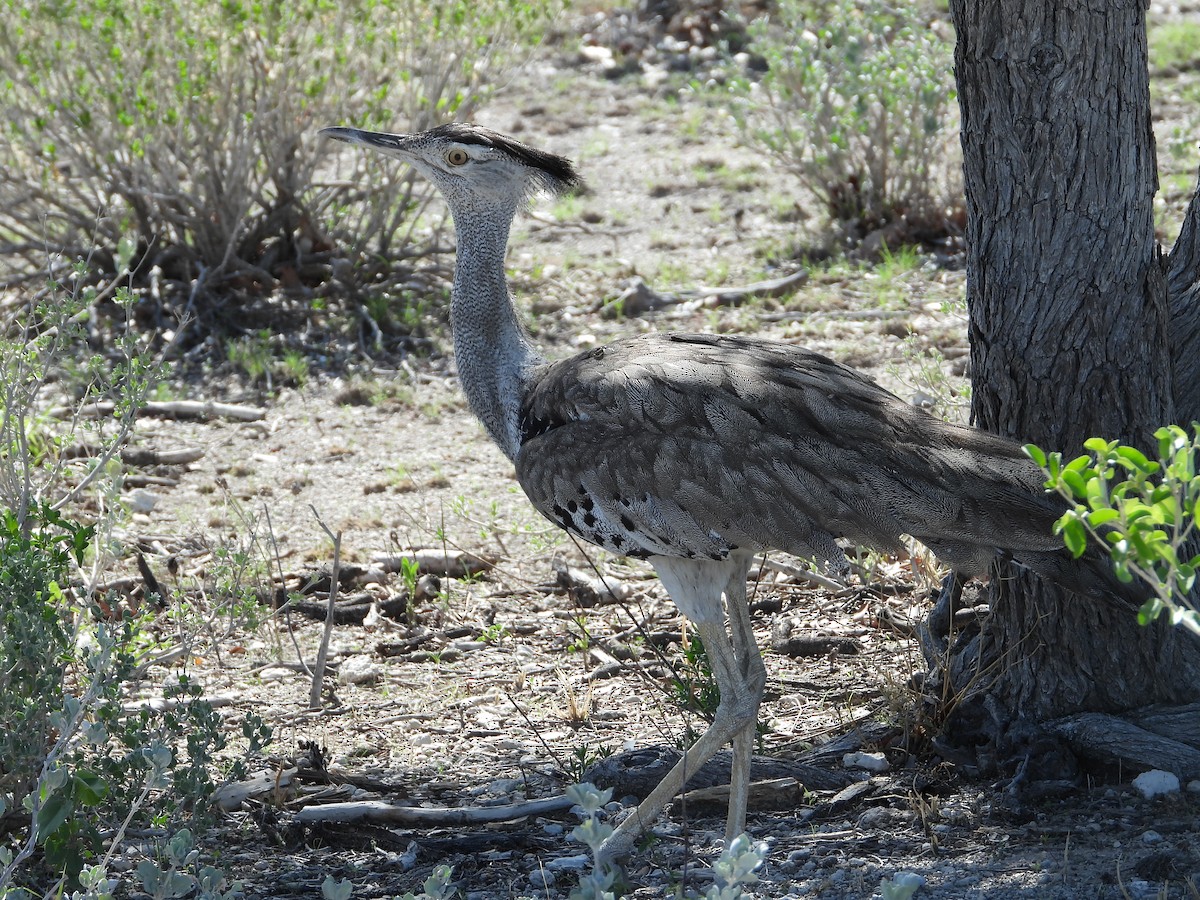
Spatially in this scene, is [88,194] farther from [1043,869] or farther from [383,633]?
[1043,869]

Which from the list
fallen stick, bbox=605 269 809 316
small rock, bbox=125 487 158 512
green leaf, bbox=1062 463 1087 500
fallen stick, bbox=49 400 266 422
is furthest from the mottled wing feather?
fallen stick, bbox=605 269 809 316

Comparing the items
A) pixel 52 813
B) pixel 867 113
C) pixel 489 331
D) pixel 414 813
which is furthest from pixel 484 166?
pixel 867 113

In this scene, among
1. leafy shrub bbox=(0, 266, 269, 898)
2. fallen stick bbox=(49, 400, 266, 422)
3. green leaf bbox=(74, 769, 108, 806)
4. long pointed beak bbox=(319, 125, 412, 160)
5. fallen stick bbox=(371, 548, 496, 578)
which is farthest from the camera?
fallen stick bbox=(49, 400, 266, 422)

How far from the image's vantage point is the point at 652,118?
9586 millimetres

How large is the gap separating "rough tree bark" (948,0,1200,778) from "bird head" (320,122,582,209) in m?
1.29

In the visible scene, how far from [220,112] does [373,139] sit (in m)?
2.73

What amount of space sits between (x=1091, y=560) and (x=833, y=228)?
15.1ft

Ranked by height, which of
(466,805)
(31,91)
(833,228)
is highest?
(31,91)

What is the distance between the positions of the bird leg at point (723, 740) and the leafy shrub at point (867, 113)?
407 cm

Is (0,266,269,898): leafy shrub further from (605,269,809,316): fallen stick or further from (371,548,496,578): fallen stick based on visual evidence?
(605,269,809,316): fallen stick

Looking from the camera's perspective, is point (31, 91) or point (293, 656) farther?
point (31, 91)

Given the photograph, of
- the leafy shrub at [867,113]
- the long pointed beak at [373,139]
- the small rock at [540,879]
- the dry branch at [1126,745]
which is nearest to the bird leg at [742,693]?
the small rock at [540,879]

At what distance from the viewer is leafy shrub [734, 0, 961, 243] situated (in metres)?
6.87

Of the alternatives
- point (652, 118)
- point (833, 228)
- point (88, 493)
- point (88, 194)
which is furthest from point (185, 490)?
point (652, 118)
